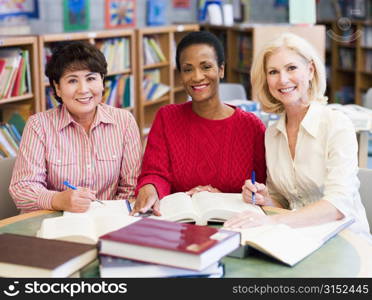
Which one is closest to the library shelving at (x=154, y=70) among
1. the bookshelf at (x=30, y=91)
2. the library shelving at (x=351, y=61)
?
the bookshelf at (x=30, y=91)

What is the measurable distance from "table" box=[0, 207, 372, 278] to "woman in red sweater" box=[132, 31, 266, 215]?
2.26 ft

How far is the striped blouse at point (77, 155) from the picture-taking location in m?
2.28

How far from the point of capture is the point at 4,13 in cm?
542

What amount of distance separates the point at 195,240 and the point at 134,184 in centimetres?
107

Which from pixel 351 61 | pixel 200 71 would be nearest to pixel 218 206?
pixel 200 71

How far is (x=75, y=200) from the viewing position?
200 cm

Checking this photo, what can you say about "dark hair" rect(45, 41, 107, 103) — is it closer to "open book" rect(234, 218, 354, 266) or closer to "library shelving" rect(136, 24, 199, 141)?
"open book" rect(234, 218, 354, 266)

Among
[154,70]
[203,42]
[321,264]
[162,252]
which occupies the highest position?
[203,42]

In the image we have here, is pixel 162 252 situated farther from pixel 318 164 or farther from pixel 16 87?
pixel 16 87

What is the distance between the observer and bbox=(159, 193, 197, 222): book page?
189 centimetres

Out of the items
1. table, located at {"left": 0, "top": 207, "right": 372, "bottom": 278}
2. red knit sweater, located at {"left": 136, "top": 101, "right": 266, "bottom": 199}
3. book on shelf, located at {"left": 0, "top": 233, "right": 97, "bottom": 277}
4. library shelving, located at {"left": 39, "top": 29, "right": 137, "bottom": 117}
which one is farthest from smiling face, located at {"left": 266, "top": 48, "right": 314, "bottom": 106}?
library shelving, located at {"left": 39, "top": 29, "right": 137, "bottom": 117}

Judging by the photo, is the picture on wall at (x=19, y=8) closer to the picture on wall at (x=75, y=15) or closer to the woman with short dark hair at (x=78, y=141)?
the picture on wall at (x=75, y=15)

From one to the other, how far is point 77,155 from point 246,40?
14.1ft

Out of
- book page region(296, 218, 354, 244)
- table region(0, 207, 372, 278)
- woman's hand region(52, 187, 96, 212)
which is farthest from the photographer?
woman's hand region(52, 187, 96, 212)
